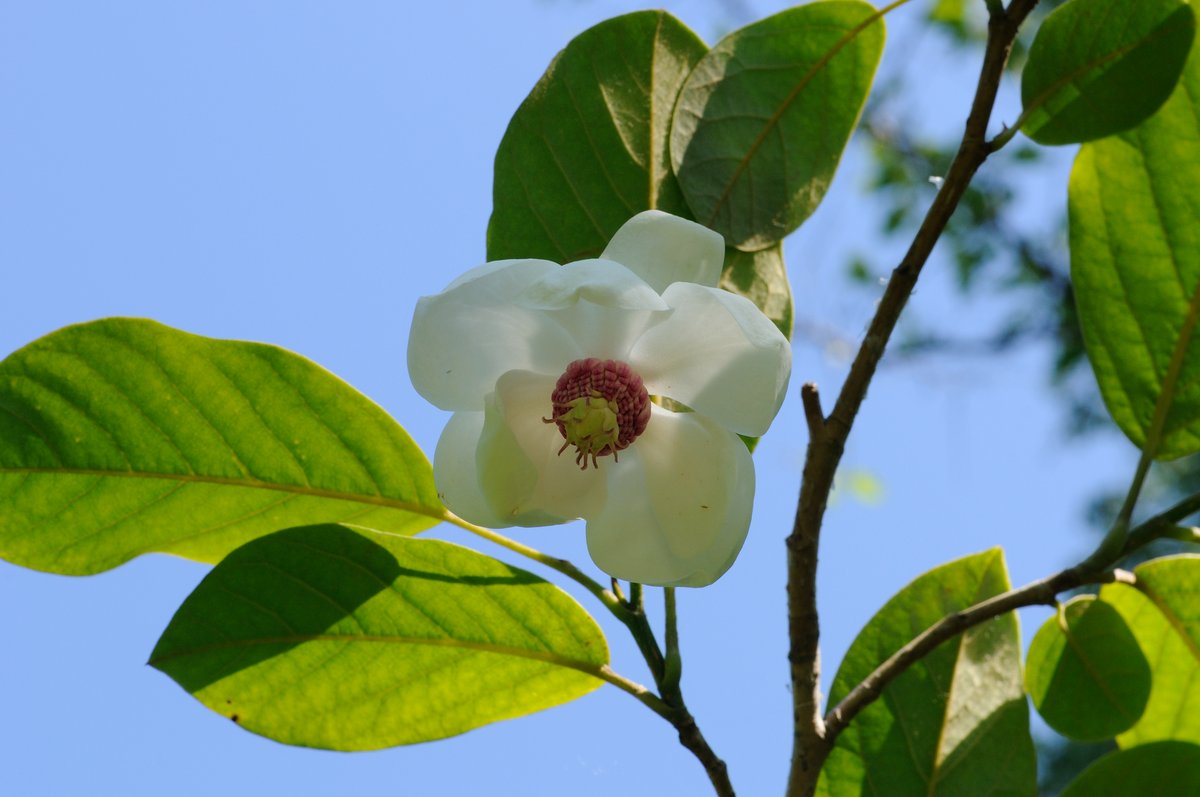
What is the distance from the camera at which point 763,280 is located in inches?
42.6

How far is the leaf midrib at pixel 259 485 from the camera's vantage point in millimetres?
1005

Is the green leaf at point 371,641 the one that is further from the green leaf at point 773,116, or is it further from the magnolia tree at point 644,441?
the green leaf at point 773,116

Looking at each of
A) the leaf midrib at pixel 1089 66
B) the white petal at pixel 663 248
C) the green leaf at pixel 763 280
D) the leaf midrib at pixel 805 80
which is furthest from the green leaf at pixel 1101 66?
the white petal at pixel 663 248

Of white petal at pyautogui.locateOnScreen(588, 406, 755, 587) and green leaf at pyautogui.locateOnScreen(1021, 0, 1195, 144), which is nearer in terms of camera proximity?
white petal at pyautogui.locateOnScreen(588, 406, 755, 587)

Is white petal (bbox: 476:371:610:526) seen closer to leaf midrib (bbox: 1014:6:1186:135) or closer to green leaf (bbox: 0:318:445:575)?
green leaf (bbox: 0:318:445:575)

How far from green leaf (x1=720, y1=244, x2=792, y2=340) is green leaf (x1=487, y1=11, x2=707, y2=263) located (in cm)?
7

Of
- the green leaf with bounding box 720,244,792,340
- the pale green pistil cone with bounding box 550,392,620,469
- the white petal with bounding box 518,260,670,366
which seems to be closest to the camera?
the white petal with bounding box 518,260,670,366

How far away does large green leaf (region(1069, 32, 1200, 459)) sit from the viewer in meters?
1.07

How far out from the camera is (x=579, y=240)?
107 cm

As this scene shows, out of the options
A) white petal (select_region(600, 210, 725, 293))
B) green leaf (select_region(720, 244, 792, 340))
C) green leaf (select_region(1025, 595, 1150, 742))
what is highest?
green leaf (select_region(720, 244, 792, 340))

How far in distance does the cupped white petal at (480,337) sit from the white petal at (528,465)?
0.7 inches

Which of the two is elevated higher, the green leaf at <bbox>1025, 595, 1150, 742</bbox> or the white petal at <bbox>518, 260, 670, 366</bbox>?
the white petal at <bbox>518, 260, 670, 366</bbox>

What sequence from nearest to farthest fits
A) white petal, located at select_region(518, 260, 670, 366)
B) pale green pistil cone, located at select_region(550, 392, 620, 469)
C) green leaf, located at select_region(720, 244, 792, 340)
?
white petal, located at select_region(518, 260, 670, 366), pale green pistil cone, located at select_region(550, 392, 620, 469), green leaf, located at select_region(720, 244, 792, 340)

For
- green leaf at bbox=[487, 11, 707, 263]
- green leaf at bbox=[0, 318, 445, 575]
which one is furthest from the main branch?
green leaf at bbox=[0, 318, 445, 575]
